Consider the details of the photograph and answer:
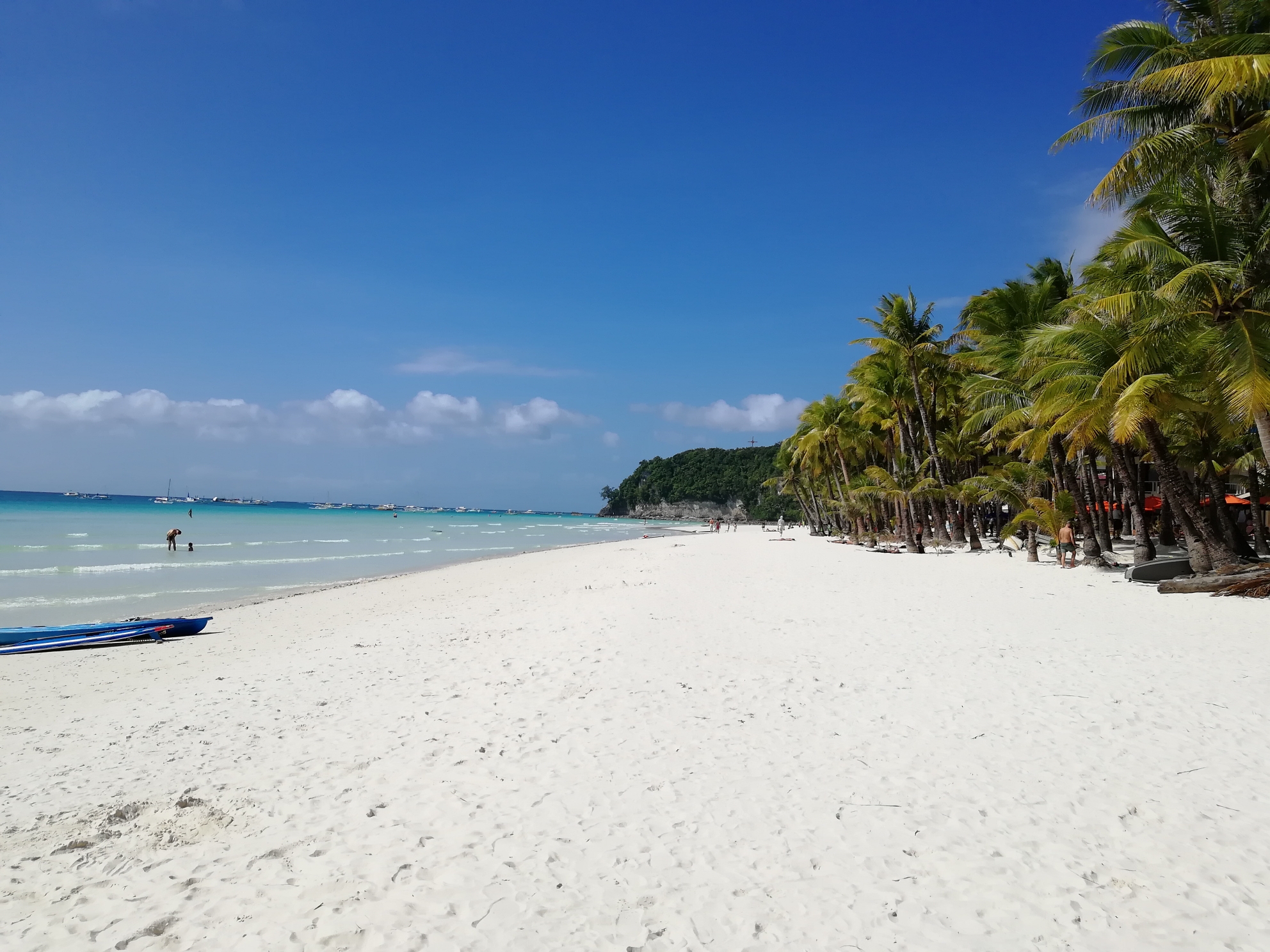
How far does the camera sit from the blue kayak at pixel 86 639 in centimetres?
998

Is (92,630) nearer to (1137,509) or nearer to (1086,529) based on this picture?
(1086,529)

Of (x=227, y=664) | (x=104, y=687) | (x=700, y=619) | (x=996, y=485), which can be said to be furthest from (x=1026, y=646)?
(x=996, y=485)

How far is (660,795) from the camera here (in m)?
4.31

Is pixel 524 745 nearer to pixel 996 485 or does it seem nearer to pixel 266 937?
pixel 266 937

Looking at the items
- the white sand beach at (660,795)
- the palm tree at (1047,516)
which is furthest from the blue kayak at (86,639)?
the palm tree at (1047,516)

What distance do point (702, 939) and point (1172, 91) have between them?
1576 cm

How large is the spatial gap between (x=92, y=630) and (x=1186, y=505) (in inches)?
805

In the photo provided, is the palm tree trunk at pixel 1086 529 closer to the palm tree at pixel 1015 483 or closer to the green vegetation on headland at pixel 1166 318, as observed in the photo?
Answer: the green vegetation on headland at pixel 1166 318

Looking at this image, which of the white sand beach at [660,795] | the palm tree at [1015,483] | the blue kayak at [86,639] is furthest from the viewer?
the palm tree at [1015,483]

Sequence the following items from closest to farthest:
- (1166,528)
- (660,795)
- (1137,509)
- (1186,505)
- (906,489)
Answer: (660,795), (1186,505), (1137,509), (1166,528), (906,489)

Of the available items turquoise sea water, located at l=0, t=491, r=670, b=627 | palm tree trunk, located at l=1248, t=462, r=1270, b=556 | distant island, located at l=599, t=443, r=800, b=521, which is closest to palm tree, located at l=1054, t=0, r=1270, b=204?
palm tree trunk, located at l=1248, t=462, r=1270, b=556

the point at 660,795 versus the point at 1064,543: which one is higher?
the point at 1064,543

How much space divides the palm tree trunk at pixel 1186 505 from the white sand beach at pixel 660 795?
450cm

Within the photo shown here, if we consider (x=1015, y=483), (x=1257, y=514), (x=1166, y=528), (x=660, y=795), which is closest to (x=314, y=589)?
(x=660, y=795)
